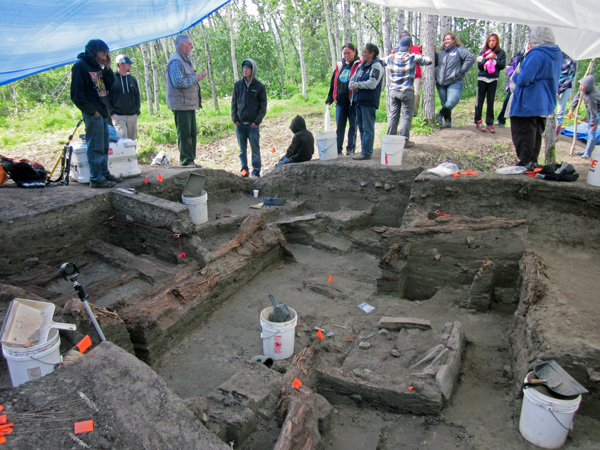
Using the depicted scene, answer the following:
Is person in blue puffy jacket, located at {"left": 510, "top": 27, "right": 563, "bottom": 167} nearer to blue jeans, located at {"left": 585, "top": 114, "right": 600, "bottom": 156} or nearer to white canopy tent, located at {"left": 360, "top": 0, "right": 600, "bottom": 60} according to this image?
white canopy tent, located at {"left": 360, "top": 0, "right": 600, "bottom": 60}

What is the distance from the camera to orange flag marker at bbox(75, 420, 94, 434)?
1.95 m

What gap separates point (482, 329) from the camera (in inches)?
169

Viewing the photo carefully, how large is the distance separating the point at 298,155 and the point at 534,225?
4238 millimetres

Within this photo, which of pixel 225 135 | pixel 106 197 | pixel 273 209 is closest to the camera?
pixel 106 197

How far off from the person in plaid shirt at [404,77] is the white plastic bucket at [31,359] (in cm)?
649

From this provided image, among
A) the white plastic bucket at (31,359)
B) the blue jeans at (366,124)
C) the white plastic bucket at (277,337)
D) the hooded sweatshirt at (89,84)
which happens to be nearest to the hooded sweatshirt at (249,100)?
the blue jeans at (366,124)

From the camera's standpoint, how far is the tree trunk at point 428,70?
893cm

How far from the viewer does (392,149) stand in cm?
657

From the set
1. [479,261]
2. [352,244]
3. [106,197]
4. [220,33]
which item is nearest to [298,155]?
[352,244]

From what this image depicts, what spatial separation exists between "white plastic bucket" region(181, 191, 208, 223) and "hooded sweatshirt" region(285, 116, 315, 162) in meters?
2.39

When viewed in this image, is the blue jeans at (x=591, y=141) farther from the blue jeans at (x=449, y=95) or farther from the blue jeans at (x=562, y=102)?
the blue jeans at (x=449, y=95)

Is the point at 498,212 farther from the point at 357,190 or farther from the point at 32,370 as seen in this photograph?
the point at 32,370

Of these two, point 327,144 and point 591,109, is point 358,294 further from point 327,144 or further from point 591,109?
point 591,109

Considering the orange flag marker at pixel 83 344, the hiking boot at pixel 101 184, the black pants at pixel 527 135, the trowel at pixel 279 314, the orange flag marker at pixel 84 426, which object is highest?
the black pants at pixel 527 135
